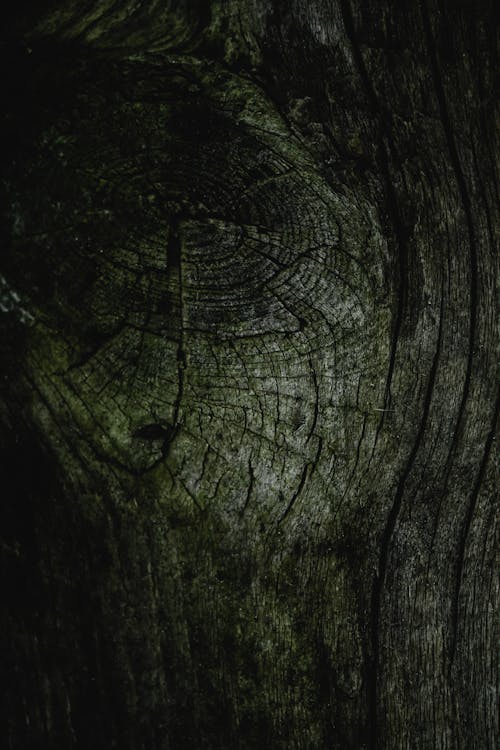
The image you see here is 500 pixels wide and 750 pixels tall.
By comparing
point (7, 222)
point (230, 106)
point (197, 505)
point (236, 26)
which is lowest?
point (197, 505)

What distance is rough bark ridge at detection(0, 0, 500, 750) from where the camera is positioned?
1.25 m

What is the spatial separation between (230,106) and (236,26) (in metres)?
0.19

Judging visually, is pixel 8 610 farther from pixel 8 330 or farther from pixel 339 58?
pixel 339 58

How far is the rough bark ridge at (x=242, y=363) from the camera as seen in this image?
1248mm

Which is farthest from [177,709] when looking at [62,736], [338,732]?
[338,732]

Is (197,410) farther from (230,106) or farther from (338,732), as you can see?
(338,732)

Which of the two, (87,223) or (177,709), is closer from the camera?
(87,223)

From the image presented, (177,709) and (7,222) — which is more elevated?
(7,222)

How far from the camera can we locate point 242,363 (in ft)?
4.45

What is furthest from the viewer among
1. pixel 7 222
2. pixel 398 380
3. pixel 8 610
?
pixel 398 380

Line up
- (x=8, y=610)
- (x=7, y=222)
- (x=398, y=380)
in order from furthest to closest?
1. (x=398, y=380)
2. (x=8, y=610)
3. (x=7, y=222)

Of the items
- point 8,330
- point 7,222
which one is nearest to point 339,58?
point 7,222

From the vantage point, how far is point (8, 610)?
1.32 m

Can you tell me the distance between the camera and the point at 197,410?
1342 mm
